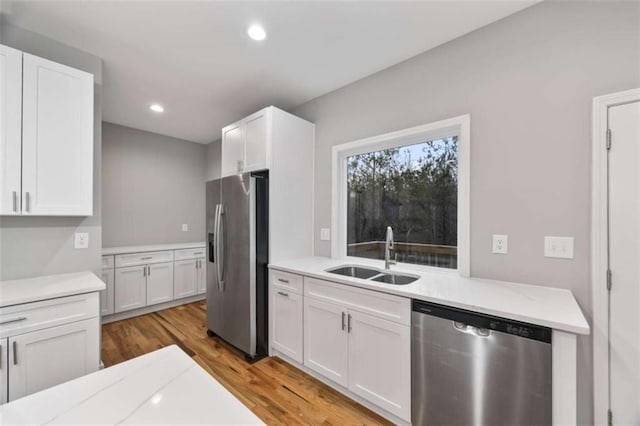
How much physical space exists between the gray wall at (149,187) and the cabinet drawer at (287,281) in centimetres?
280

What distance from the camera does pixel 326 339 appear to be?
211 cm

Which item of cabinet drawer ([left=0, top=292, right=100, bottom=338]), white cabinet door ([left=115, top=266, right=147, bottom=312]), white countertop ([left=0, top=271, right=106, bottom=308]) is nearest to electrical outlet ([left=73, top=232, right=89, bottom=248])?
white countertop ([left=0, top=271, right=106, bottom=308])

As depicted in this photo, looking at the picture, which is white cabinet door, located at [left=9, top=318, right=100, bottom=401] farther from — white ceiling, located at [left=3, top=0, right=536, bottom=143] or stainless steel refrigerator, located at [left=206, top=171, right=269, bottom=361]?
white ceiling, located at [left=3, top=0, right=536, bottom=143]

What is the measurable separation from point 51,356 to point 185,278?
2.46 m

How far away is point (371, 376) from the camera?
183cm

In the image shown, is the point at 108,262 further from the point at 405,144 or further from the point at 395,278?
the point at 405,144

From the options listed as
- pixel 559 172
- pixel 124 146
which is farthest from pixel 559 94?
pixel 124 146

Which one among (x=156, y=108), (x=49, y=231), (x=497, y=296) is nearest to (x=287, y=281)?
(x=497, y=296)

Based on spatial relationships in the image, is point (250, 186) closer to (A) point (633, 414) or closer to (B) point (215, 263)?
(B) point (215, 263)

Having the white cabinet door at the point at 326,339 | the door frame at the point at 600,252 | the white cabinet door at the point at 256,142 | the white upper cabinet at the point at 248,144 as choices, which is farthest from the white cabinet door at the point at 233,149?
the door frame at the point at 600,252

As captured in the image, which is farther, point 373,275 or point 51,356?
point 373,275

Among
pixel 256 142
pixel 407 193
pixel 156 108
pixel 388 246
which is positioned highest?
pixel 156 108

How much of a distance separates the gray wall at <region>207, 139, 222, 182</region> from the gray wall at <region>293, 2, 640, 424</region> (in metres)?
3.53

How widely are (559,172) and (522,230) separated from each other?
40cm
